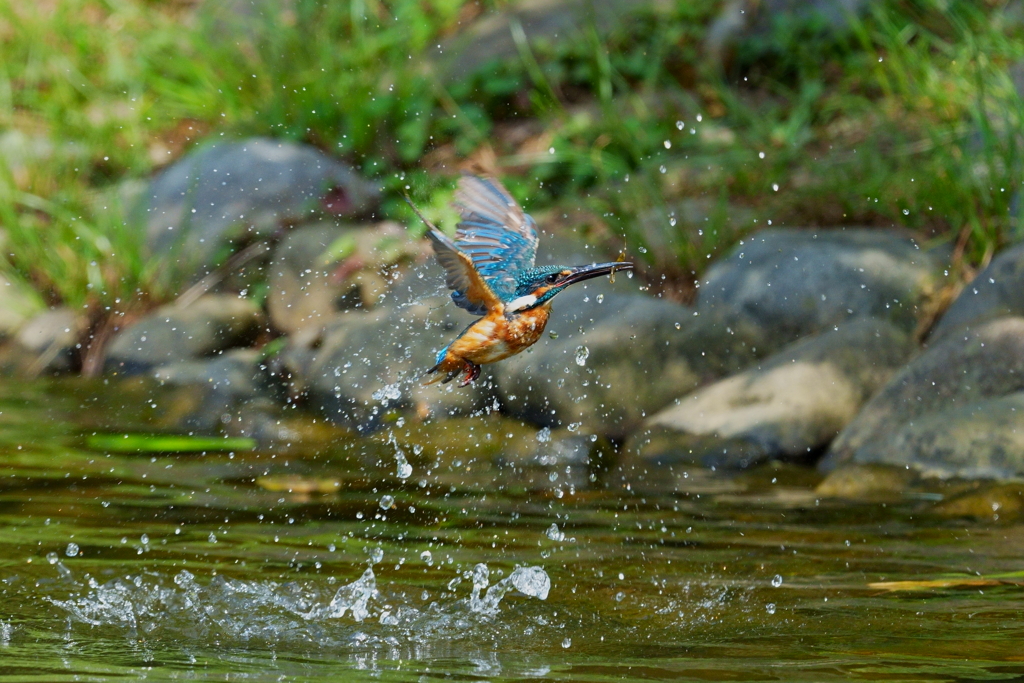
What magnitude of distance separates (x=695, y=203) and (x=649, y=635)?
15.1ft

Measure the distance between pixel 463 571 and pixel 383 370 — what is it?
2487 mm

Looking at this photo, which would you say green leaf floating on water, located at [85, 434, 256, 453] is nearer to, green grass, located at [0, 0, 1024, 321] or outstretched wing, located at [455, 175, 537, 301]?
green grass, located at [0, 0, 1024, 321]

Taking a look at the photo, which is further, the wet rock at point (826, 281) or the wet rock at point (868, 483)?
the wet rock at point (826, 281)

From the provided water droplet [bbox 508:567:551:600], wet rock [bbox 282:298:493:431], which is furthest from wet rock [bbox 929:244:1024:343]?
water droplet [bbox 508:567:551:600]

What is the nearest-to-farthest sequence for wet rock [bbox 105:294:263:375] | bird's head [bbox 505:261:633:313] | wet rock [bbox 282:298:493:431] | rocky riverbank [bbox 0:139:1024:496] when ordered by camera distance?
bird's head [bbox 505:261:633:313]
rocky riverbank [bbox 0:139:1024:496]
wet rock [bbox 282:298:493:431]
wet rock [bbox 105:294:263:375]

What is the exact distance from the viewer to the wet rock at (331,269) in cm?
757

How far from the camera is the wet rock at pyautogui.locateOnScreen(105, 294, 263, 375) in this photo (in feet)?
24.1

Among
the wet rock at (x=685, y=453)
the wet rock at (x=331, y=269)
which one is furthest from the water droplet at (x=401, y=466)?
the wet rock at (x=331, y=269)

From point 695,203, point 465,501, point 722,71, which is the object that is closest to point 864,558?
point 465,501

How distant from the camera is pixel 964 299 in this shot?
228 inches

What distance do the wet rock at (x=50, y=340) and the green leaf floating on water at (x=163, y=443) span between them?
189cm

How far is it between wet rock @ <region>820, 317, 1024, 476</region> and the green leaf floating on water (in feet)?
8.94

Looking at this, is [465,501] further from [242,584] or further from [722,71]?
[722,71]

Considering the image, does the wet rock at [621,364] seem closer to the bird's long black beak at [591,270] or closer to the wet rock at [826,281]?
the wet rock at [826,281]
